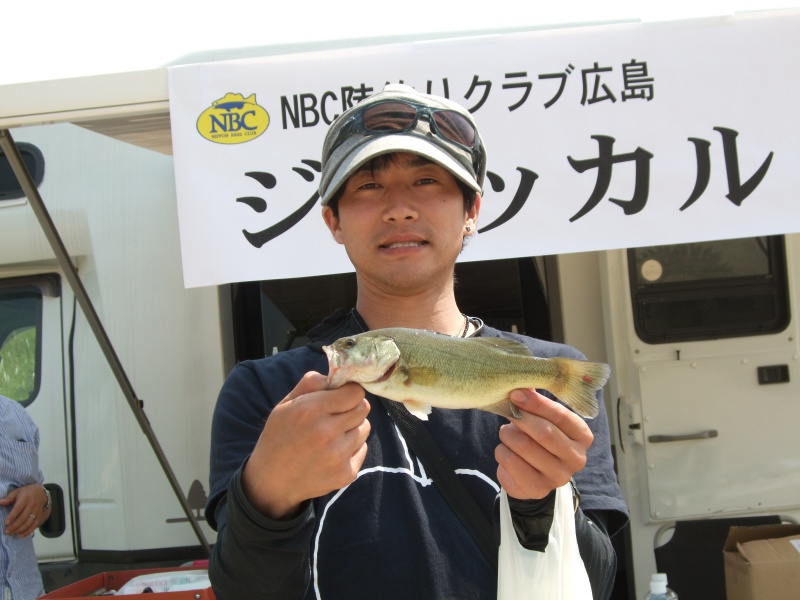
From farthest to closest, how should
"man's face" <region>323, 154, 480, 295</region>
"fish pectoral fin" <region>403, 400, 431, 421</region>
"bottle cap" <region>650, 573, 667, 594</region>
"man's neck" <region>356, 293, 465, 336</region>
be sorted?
1. "bottle cap" <region>650, 573, 667, 594</region>
2. "man's neck" <region>356, 293, 465, 336</region>
3. "man's face" <region>323, 154, 480, 295</region>
4. "fish pectoral fin" <region>403, 400, 431, 421</region>

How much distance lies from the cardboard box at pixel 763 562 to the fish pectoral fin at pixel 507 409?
3.11 meters

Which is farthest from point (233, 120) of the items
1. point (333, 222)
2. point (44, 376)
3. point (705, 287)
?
point (705, 287)

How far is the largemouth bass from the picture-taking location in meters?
1.44

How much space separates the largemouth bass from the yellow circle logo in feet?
6.11

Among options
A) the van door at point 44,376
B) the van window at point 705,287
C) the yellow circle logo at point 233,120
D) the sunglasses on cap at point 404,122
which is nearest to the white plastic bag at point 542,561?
the sunglasses on cap at point 404,122

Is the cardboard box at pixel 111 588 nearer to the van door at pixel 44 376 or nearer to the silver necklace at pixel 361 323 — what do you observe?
the van door at pixel 44 376

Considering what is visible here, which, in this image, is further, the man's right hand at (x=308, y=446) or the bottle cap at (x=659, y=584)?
the bottle cap at (x=659, y=584)

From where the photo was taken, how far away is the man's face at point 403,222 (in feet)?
5.95

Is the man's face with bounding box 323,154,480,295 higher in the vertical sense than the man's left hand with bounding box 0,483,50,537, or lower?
higher

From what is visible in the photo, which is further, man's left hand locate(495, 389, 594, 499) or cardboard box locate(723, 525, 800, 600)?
cardboard box locate(723, 525, 800, 600)

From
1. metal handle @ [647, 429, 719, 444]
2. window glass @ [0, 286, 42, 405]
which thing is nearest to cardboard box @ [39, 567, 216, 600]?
window glass @ [0, 286, 42, 405]

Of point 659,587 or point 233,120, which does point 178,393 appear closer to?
point 233,120

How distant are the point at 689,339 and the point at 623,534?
124 centimetres

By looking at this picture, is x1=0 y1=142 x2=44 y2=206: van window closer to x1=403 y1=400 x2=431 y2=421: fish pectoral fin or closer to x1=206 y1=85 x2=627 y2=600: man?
x1=206 y1=85 x2=627 y2=600: man
